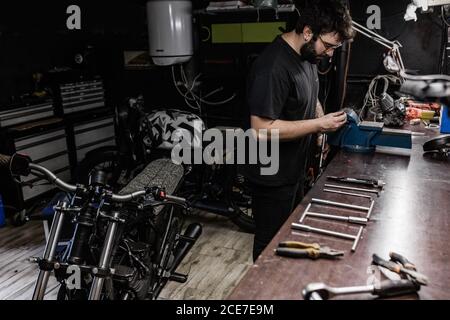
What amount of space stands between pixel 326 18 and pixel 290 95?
40 centimetres

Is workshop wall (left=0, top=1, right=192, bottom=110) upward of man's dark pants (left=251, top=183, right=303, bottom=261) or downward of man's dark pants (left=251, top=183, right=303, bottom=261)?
upward

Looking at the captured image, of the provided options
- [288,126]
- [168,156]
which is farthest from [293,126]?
[168,156]

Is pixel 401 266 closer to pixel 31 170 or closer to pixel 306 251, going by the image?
pixel 306 251

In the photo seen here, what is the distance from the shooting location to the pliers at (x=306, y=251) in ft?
4.36

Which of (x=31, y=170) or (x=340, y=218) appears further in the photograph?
(x=31, y=170)

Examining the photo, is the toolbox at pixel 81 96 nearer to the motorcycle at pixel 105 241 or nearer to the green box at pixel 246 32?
the green box at pixel 246 32

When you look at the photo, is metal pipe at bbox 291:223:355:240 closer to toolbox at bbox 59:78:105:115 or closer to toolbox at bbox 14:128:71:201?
toolbox at bbox 14:128:71:201

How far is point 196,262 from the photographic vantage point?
3.09 meters

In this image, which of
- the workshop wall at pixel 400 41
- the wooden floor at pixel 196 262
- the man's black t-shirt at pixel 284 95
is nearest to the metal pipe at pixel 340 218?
the man's black t-shirt at pixel 284 95

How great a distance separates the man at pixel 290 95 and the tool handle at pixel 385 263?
34.0 inches

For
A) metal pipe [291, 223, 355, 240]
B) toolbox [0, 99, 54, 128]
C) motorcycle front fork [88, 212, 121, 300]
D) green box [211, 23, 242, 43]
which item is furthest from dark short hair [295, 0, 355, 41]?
toolbox [0, 99, 54, 128]

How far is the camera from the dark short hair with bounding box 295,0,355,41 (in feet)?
6.56

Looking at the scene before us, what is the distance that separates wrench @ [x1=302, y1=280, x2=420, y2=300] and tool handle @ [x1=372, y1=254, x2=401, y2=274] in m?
0.07
